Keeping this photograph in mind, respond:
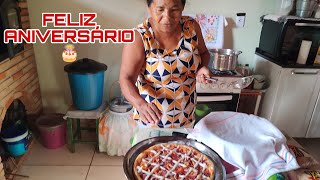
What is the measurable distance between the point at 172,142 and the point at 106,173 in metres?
1.21

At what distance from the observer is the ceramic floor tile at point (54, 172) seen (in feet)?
6.22

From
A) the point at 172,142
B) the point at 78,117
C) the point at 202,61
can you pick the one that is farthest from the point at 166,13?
the point at 78,117

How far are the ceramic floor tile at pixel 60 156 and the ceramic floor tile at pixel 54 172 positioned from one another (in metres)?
0.05

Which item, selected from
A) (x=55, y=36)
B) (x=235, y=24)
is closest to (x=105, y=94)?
(x=55, y=36)

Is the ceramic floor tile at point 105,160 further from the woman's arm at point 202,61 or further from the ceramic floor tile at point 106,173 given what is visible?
the woman's arm at point 202,61

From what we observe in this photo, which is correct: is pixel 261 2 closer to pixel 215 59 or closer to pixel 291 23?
pixel 291 23

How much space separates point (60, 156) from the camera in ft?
7.01

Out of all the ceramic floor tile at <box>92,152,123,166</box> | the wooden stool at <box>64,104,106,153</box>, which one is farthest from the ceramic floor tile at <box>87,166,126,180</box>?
the wooden stool at <box>64,104,106,153</box>

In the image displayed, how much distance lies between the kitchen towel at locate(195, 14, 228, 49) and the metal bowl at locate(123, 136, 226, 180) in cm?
159

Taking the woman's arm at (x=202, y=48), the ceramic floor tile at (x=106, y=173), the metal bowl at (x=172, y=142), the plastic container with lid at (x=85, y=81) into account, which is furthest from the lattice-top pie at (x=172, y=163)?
the plastic container with lid at (x=85, y=81)

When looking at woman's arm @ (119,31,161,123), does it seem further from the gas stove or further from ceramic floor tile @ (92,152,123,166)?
ceramic floor tile @ (92,152,123,166)

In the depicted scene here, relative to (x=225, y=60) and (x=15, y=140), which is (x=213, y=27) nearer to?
(x=225, y=60)

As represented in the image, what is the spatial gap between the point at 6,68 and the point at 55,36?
2.08ft

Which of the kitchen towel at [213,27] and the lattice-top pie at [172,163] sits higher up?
the kitchen towel at [213,27]
